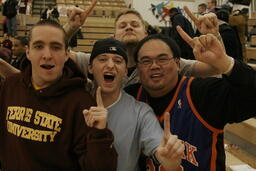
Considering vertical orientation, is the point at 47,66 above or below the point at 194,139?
above

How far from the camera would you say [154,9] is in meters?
14.8

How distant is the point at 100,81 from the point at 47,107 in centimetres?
34

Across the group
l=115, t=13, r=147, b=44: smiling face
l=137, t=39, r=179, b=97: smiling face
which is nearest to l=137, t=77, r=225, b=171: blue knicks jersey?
l=137, t=39, r=179, b=97: smiling face

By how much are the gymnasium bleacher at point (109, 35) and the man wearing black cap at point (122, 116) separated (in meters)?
1.55

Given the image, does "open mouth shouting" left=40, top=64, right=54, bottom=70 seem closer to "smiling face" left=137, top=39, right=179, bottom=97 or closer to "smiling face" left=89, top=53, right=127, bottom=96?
"smiling face" left=89, top=53, right=127, bottom=96

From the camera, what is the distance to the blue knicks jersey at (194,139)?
164 centimetres

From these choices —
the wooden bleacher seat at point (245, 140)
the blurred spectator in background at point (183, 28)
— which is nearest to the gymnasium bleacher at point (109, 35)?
the wooden bleacher seat at point (245, 140)

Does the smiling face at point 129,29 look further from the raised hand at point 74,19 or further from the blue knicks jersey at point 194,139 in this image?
the blue knicks jersey at point 194,139

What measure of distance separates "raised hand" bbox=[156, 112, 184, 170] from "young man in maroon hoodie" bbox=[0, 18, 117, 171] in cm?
24

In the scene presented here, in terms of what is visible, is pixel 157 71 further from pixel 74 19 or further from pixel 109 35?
pixel 109 35

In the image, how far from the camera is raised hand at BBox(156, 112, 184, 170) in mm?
1312

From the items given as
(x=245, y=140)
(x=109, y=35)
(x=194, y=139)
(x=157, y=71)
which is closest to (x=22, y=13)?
(x=109, y=35)

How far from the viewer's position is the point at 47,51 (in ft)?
5.31

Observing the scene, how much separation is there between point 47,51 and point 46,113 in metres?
0.34
